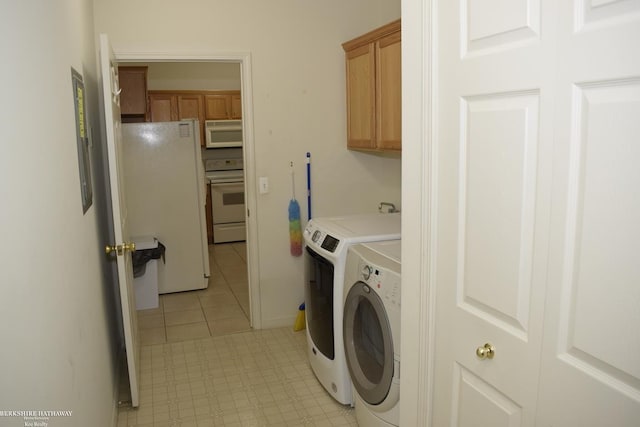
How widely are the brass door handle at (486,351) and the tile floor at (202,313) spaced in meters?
2.86

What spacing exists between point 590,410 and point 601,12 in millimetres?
774

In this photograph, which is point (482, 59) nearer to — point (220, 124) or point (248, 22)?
point (248, 22)

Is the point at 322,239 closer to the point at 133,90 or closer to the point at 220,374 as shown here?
the point at 220,374

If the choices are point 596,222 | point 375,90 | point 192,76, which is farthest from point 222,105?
point 596,222

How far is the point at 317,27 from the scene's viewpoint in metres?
3.76

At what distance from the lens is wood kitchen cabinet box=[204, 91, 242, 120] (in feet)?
21.9

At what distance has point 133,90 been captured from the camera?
17.4ft

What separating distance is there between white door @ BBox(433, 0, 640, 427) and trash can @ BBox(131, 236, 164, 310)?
3.34m

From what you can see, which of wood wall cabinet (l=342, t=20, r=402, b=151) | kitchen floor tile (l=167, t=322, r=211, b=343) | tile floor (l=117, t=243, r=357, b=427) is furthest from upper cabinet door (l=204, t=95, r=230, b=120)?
kitchen floor tile (l=167, t=322, r=211, b=343)

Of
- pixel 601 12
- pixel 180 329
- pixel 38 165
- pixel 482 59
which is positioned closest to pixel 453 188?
pixel 482 59

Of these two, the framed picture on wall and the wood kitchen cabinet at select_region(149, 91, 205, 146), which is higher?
the wood kitchen cabinet at select_region(149, 91, 205, 146)

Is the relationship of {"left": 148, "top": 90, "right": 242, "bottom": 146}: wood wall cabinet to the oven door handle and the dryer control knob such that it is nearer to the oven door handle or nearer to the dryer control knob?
the oven door handle

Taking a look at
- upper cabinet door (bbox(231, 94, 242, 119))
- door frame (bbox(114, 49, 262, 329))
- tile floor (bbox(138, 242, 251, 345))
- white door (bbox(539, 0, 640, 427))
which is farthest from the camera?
upper cabinet door (bbox(231, 94, 242, 119))

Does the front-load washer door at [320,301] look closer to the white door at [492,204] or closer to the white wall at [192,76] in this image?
the white door at [492,204]
